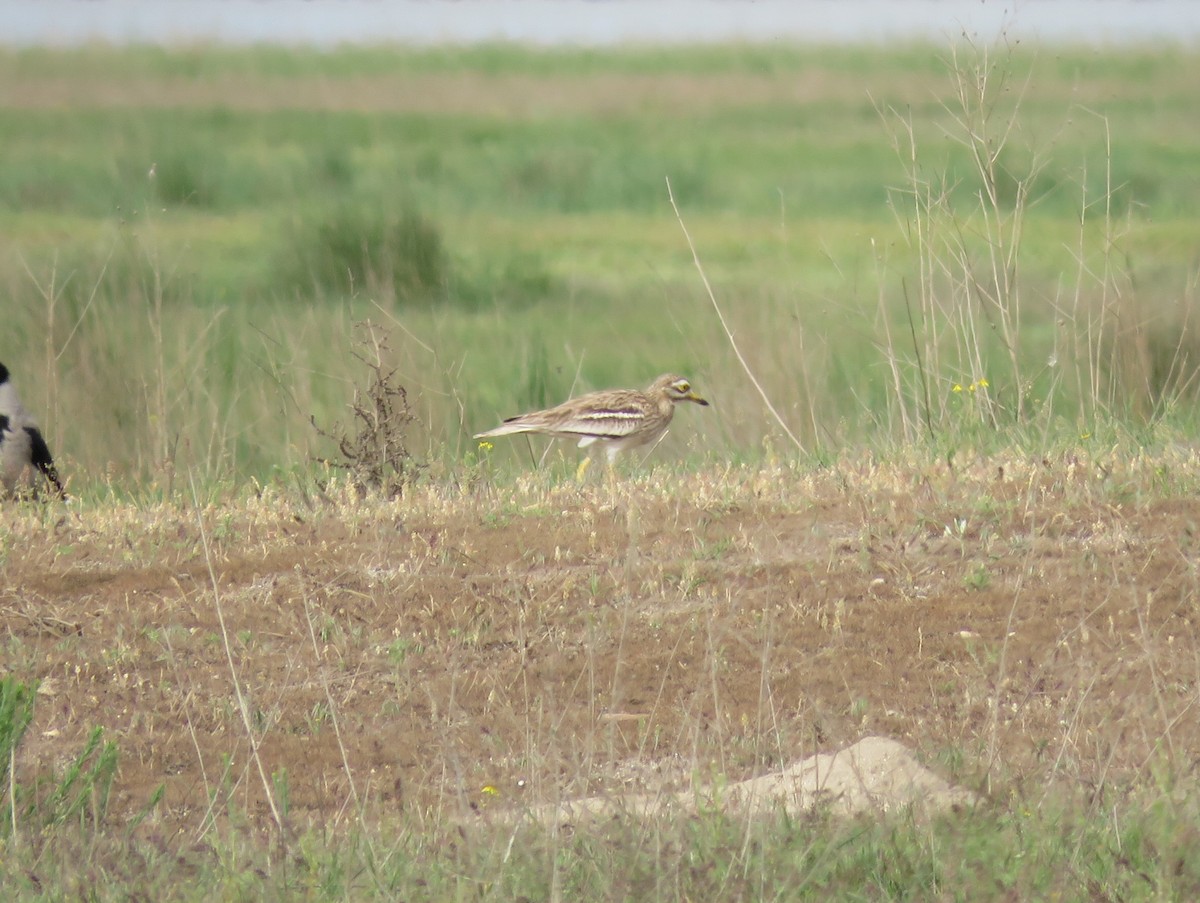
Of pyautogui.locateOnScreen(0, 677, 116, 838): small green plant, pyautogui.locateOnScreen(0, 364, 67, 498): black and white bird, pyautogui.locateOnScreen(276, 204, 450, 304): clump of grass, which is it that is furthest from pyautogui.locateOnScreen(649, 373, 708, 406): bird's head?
pyautogui.locateOnScreen(276, 204, 450, 304): clump of grass

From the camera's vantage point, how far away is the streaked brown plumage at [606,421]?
795 centimetres

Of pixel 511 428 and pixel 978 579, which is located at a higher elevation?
pixel 978 579

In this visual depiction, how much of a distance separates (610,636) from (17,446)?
13.3ft

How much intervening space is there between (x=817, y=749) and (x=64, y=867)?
1882 millimetres

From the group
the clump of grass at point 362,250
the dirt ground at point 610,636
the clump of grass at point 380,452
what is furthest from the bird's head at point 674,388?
the clump of grass at point 362,250

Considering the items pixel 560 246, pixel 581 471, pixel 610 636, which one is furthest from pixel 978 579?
pixel 560 246

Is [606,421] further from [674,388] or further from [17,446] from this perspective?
[17,446]

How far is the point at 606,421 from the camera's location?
26.1 ft

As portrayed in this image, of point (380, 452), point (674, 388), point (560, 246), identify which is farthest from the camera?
point (560, 246)

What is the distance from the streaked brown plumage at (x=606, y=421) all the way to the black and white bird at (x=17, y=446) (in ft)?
7.10

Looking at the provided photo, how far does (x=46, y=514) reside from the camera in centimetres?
675

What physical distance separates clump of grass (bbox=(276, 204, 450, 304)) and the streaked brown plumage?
6329 millimetres

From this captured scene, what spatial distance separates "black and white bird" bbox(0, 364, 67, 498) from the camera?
7941 mm

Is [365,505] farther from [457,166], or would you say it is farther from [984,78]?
[457,166]
